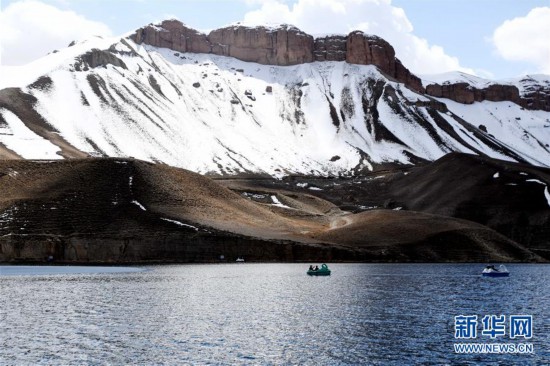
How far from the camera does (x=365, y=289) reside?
3167 inches

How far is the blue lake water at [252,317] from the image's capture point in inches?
1676

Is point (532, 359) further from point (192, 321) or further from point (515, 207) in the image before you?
point (515, 207)

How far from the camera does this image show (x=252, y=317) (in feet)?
189

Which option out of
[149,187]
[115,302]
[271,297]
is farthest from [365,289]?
[149,187]

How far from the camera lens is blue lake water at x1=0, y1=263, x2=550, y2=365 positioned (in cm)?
4256

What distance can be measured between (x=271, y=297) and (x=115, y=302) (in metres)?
15.0

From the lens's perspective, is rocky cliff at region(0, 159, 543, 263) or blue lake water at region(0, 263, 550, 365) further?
rocky cliff at region(0, 159, 543, 263)

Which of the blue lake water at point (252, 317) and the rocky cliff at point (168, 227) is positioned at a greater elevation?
the rocky cliff at point (168, 227)

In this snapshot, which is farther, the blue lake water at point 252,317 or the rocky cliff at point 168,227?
the rocky cliff at point 168,227

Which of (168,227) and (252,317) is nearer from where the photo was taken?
(252,317)

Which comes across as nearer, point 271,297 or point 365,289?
point 271,297

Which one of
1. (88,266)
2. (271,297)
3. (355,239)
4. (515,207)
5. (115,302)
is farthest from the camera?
(515,207)

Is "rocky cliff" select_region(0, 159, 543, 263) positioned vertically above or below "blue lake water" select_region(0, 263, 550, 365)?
above

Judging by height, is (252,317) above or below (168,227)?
below
